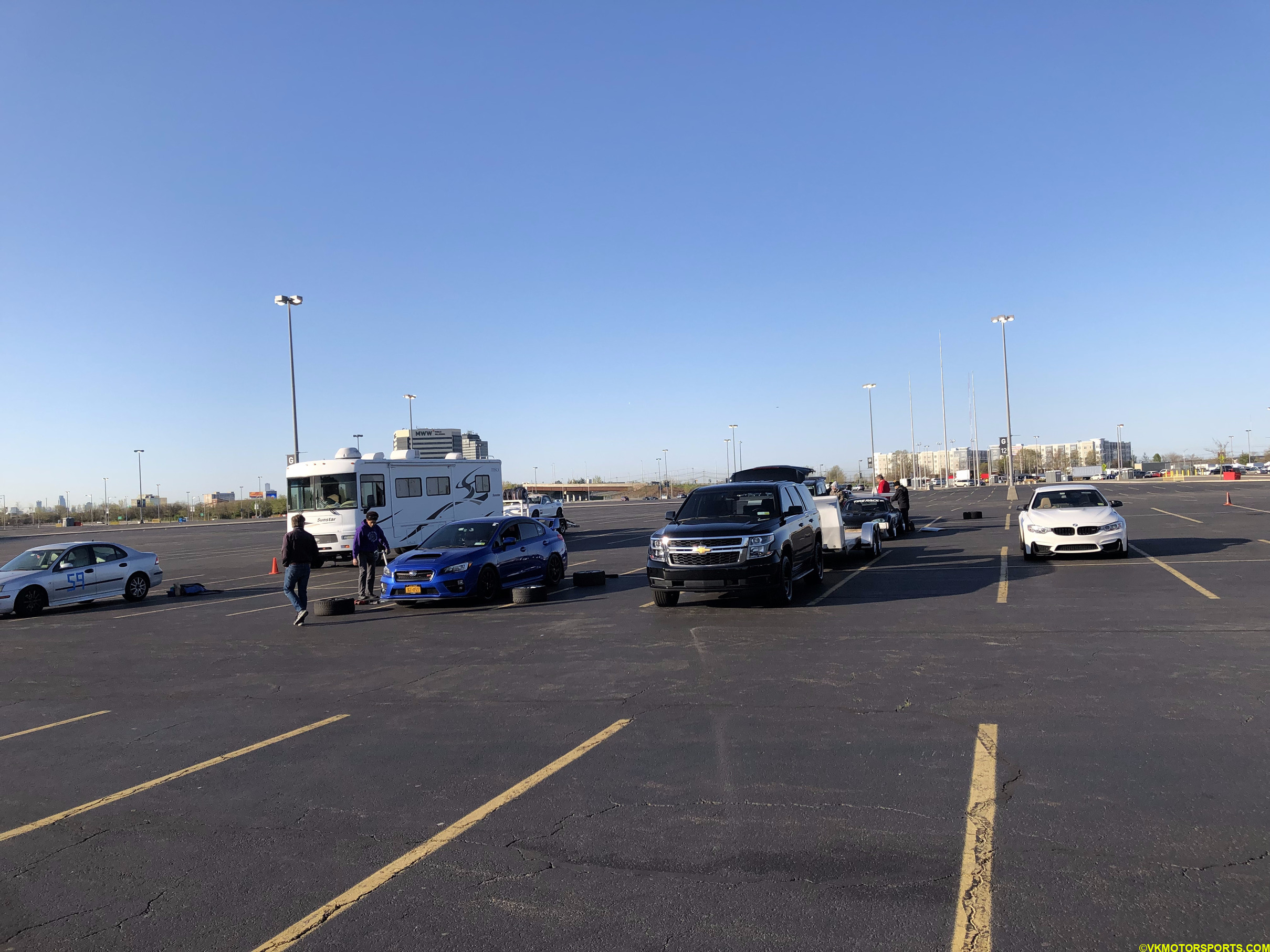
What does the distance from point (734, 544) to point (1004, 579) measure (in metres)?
5.68

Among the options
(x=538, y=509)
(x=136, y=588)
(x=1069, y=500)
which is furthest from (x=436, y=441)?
(x=1069, y=500)

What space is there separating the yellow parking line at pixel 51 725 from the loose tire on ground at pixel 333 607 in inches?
236

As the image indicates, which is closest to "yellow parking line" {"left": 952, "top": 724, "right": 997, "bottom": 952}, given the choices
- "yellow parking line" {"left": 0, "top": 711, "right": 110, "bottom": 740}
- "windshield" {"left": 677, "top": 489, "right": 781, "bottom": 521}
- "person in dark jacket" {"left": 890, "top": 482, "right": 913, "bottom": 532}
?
"yellow parking line" {"left": 0, "top": 711, "right": 110, "bottom": 740}

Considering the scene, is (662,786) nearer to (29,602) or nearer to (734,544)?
(734,544)

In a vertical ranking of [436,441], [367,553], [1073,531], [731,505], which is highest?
[436,441]

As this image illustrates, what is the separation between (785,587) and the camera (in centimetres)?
1338

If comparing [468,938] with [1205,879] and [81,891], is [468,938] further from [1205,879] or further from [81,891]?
[1205,879]

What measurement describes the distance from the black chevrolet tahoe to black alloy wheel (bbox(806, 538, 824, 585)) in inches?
12.3

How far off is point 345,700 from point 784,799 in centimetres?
484

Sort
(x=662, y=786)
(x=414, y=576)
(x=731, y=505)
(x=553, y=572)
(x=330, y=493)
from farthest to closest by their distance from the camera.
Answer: (x=330, y=493) → (x=553, y=572) → (x=414, y=576) → (x=731, y=505) → (x=662, y=786)

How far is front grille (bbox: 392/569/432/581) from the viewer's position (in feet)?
47.9

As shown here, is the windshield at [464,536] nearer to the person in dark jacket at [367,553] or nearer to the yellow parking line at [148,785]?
the person in dark jacket at [367,553]

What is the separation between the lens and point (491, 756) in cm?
629

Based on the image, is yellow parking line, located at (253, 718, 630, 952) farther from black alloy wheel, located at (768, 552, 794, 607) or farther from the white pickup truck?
the white pickup truck
